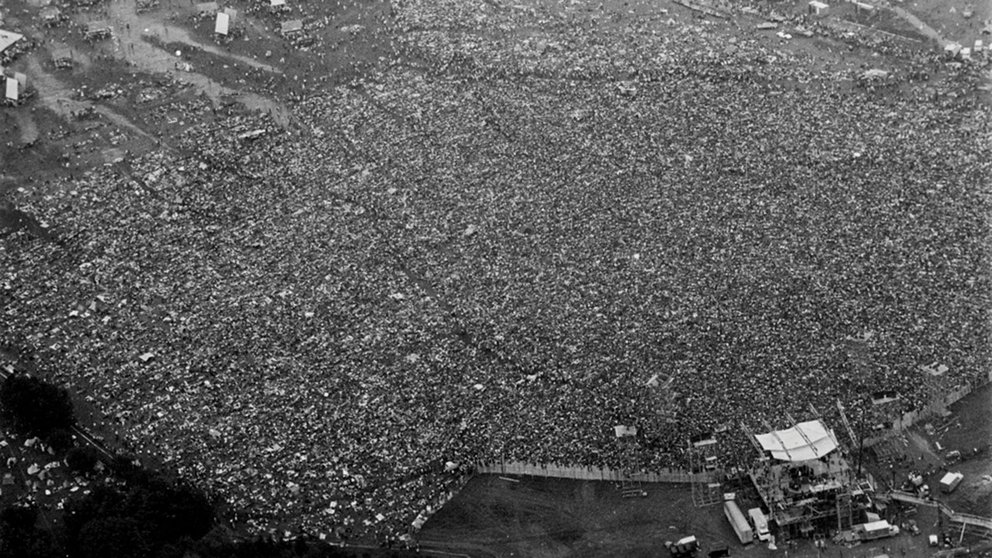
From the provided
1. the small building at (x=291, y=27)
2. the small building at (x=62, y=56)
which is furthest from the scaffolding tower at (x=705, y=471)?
the small building at (x=62, y=56)

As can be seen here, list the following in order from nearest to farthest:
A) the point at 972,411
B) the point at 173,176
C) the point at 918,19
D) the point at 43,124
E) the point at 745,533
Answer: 1. the point at 745,533
2. the point at 972,411
3. the point at 173,176
4. the point at 43,124
5. the point at 918,19

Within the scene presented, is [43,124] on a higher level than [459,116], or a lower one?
lower

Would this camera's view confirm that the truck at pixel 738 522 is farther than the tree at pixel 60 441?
No

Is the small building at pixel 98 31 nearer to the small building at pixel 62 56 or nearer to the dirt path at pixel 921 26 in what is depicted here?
the small building at pixel 62 56

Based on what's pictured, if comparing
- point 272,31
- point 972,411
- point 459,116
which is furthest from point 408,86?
point 972,411

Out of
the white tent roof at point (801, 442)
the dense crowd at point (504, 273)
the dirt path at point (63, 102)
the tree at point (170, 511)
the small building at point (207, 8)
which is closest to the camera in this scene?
the tree at point (170, 511)

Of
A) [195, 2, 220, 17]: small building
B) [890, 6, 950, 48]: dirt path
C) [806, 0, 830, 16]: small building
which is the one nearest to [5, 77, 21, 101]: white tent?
[195, 2, 220, 17]: small building

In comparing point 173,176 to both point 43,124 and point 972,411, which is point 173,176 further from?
point 972,411
